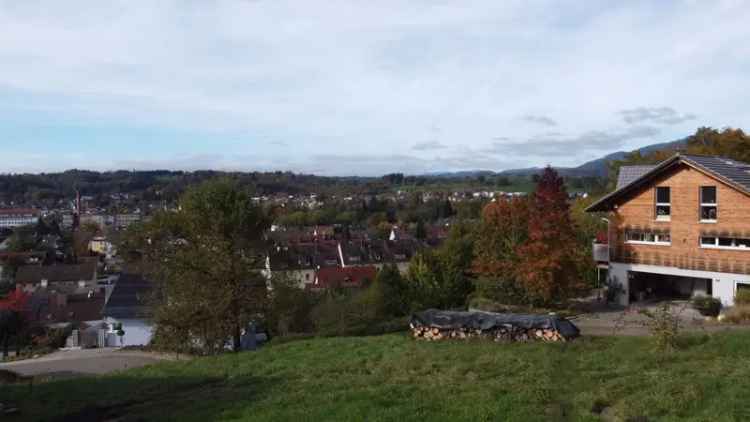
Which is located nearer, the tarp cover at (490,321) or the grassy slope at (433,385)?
the grassy slope at (433,385)

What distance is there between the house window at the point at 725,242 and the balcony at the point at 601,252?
14.5ft

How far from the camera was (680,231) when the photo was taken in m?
25.7

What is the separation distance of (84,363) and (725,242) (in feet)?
86.6

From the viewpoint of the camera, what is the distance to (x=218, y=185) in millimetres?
27734

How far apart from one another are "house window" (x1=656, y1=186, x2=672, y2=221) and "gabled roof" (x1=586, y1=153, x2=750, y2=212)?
0.66 meters

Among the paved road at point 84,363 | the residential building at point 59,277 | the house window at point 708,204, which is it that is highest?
the house window at point 708,204

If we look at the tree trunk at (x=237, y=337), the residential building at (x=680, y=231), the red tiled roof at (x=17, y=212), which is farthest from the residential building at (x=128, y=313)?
the red tiled roof at (x=17, y=212)

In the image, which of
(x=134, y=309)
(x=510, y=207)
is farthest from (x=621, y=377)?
(x=134, y=309)

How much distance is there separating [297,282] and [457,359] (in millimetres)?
13622

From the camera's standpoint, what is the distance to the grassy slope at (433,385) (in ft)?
32.5

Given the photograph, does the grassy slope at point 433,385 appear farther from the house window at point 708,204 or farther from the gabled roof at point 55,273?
the gabled roof at point 55,273

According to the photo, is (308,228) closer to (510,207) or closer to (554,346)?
(510,207)

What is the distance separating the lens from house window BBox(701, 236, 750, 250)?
2388 centimetres

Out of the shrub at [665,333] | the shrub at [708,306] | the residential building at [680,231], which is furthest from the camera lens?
the residential building at [680,231]
